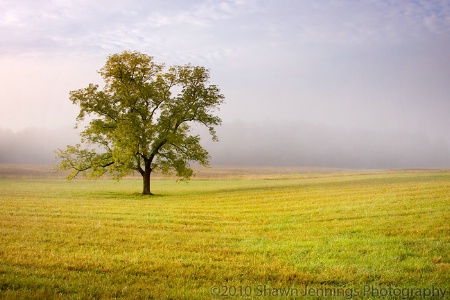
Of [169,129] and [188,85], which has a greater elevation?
[188,85]

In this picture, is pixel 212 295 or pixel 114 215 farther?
pixel 114 215

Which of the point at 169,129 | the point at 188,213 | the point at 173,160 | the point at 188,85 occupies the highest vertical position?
the point at 188,85

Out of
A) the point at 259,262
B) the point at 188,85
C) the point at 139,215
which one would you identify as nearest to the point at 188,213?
the point at 139,215

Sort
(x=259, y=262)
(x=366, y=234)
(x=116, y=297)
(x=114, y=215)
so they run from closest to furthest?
(x=116, y=297) < (x=259, y=262) < (x=366, y=234) < (x=114, y=215)

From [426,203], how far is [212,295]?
19.6 metres

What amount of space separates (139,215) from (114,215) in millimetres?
1497

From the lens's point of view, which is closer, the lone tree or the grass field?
the grass field

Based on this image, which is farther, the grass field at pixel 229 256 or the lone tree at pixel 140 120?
the lone tree at pixel 140 120

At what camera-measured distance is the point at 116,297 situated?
27.9ft

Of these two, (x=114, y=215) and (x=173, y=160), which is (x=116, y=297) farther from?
(x=173, y=160)

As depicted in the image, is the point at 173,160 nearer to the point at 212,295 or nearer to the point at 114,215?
the point at 114,215

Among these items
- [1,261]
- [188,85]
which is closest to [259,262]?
[1,261]

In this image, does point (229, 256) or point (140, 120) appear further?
point (140, 120)

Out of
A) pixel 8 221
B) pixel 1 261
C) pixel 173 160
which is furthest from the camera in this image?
pixel 173 160
